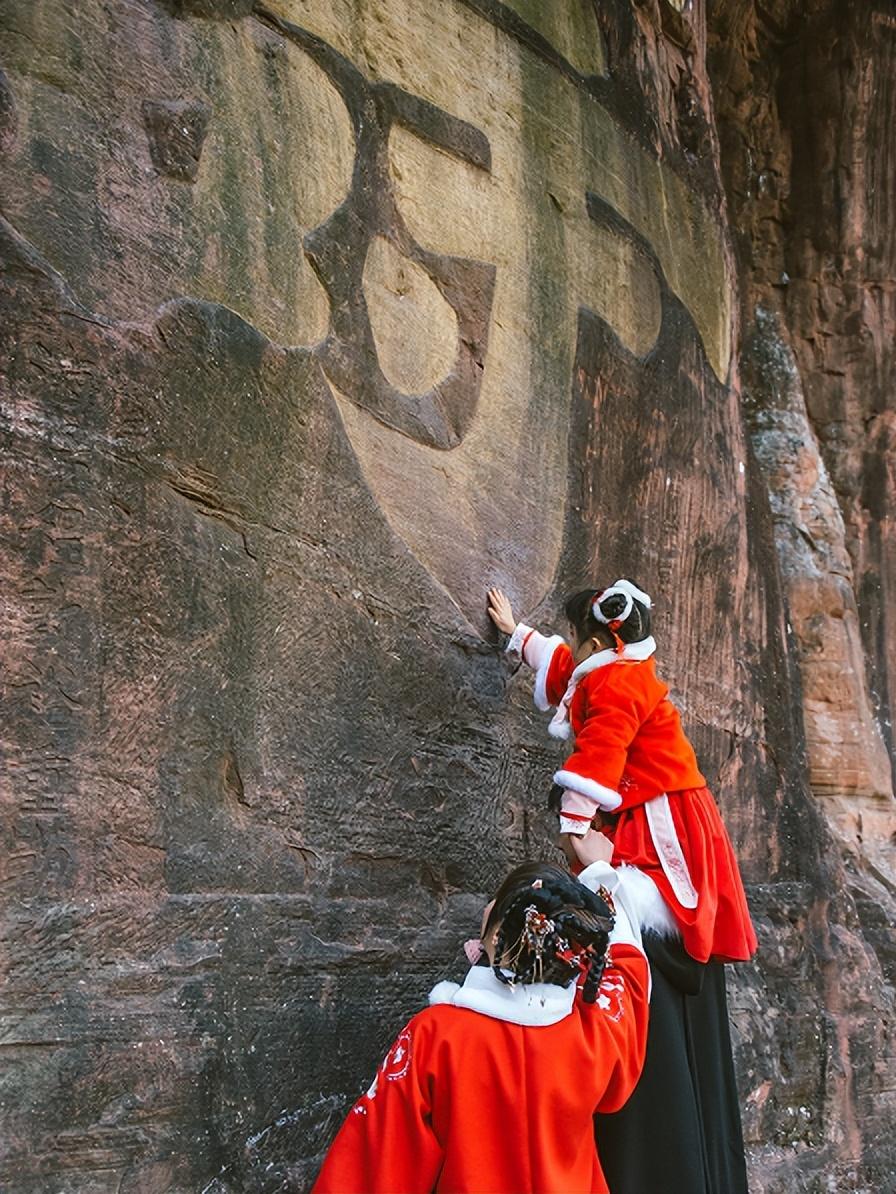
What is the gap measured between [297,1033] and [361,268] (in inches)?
77.4

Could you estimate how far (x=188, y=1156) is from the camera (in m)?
2.73

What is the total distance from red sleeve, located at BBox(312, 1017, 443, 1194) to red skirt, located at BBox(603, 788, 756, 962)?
2.79 feet

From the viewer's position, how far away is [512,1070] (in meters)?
2.50

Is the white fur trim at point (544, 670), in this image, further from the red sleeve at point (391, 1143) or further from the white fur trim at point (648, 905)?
the red sleeve at point (391, 1143)

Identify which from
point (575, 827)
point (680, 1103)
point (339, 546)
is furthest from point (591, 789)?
point (339, 546)

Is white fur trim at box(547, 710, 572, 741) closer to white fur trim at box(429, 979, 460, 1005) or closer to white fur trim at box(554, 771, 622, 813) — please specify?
white fur trim at box(554, 771, 622, 813)

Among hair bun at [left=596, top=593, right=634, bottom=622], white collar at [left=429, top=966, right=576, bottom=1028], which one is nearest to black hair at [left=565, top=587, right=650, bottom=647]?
hair bun at [left=596, top=593, right=634, bottom=622]

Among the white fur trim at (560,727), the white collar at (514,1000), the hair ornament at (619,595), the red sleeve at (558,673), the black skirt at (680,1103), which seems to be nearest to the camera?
the white collar at (514,1000)

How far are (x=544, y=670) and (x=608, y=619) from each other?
1.18 ft

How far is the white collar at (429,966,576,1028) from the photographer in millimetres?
2547

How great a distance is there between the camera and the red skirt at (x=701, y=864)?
3105mm

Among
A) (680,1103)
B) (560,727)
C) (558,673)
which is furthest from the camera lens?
(558,673)

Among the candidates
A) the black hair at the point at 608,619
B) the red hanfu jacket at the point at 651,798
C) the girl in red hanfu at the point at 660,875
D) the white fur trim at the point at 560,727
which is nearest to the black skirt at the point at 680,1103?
the girl in red hanfu at the point at 660,875

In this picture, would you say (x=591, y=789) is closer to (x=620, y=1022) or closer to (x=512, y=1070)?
(x=620, y=1022)
